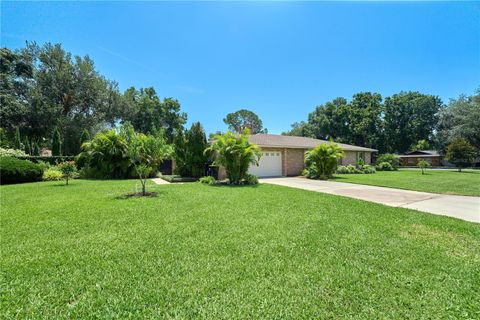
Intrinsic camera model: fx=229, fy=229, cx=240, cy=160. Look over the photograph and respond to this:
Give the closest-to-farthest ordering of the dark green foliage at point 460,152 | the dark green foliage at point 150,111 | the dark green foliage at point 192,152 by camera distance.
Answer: the dark green foliage at point 192,152
the dark green foliage at point 460,152
the dark green foliage at point 150,111

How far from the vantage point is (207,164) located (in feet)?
49.8

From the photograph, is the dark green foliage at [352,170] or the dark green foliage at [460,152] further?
the dark green foliage at [460,152]

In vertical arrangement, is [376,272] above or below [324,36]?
below

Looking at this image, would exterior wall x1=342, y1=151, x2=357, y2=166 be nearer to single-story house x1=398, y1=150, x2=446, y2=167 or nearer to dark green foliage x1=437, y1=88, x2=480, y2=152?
dark green foliage x1=437, y1=88, x2=480, y2=152

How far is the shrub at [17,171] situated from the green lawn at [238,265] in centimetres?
911

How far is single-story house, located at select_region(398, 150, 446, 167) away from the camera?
38.1 m

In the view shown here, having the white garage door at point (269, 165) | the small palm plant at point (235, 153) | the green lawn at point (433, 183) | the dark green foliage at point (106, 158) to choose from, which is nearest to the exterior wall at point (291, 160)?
the white garage door at point (269, 165)

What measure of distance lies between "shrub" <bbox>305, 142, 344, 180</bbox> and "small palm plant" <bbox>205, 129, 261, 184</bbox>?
552 centimetres

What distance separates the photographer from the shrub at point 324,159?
15365mm

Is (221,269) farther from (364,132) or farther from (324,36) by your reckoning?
(364,132)

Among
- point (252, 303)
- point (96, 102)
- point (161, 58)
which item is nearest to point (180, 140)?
point (161, 58)

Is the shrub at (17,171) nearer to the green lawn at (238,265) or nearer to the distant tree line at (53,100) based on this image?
the distant tree line at (53,100)

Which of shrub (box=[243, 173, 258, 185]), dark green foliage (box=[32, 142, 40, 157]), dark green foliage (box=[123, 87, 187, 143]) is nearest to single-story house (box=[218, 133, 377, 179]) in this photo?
shrub (box=[243, 173, 258, 185])

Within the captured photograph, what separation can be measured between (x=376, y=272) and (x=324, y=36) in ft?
39.3
